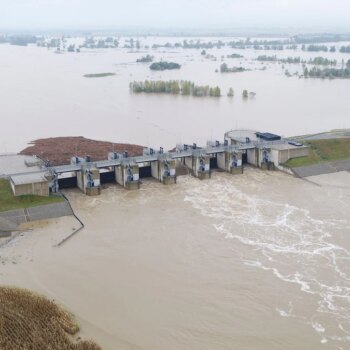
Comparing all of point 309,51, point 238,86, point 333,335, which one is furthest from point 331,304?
point 309,51

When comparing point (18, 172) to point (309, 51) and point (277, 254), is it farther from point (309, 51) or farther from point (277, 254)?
point (309, 51)

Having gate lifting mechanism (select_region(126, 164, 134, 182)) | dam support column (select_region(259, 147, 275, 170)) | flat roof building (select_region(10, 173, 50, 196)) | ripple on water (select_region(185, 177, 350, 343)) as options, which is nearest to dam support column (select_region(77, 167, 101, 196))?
gate lifting mechanism (select_region(126, 164, 134, 182))

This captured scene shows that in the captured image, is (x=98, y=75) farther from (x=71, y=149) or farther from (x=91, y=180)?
(x=91, y=180)

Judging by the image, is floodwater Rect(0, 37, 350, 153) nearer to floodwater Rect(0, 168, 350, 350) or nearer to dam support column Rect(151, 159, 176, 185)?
dam support column Rect(151, 159, 176, 185)

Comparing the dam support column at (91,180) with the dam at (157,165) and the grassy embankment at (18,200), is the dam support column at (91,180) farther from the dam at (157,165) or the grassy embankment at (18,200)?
the grassy embankment at (18,200)

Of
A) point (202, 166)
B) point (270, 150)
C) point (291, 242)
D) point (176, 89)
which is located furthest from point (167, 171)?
point (176, 89)
